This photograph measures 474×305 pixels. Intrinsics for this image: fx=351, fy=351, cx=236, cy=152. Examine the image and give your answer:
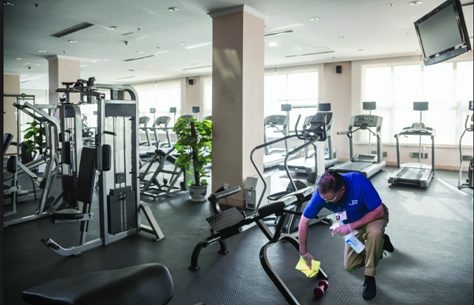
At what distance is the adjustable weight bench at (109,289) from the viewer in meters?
0.86

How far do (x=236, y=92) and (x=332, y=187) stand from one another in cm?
370

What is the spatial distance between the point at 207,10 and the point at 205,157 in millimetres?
2107

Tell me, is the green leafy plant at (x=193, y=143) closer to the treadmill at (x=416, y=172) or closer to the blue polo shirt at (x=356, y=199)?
the treadmill at (x=416, y=172)

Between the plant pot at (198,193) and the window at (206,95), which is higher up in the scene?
the window at (206,95)

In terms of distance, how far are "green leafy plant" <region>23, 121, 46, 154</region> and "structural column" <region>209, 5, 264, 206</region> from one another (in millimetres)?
2879

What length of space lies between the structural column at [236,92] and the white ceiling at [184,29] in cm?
26

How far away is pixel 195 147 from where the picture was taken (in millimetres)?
5219

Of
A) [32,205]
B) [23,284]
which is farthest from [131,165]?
[32,205]

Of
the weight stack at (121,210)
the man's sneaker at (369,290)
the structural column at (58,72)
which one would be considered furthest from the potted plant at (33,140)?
the man's sneaker at (369,290)

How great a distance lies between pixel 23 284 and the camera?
2.68 m

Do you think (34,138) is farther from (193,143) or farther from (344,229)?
(344,229)

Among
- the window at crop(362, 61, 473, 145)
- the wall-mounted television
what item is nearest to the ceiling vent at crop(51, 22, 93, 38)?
the wall-mounted television

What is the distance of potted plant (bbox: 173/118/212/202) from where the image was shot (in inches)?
204

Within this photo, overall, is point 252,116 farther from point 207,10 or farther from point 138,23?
point 138,23
